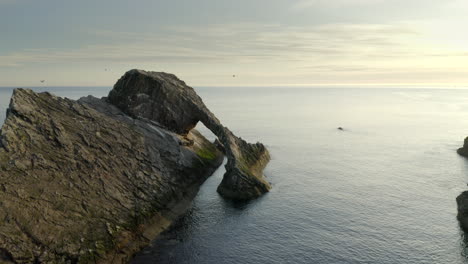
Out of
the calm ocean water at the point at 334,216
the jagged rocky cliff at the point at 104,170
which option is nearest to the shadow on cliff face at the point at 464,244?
the calm ocean water at the point at 334,216

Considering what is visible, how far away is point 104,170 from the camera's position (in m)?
57.6

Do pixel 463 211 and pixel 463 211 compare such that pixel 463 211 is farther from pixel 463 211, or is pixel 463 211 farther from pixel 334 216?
pixel 334 216

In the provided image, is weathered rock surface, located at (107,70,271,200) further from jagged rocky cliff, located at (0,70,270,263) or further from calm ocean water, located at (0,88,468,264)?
calm ocean water, located at (0,88,468,264)

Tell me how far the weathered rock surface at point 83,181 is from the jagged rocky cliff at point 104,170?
0.43ft

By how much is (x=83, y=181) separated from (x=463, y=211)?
207ft

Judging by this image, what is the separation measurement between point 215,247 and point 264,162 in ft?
158

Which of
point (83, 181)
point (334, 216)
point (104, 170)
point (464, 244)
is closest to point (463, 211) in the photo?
point (464, 244)

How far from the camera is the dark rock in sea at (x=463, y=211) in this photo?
181 ft

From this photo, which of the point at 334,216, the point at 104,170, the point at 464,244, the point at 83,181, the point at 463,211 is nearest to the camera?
the point at 464,244

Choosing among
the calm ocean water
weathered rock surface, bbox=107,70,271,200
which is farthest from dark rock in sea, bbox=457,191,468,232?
weathered rock surface, bbox=107,70,271,200

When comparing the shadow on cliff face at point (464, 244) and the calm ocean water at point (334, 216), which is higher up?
the shadow on cliff face at point (464, 244)

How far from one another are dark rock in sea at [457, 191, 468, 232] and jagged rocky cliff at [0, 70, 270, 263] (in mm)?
35028

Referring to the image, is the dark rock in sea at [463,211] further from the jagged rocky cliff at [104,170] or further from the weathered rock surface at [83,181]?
the weathered rock surface at [83,181]

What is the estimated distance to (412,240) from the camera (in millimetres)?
50562
